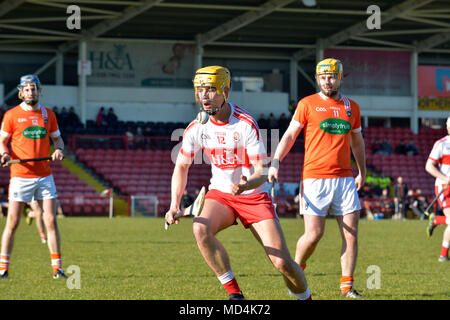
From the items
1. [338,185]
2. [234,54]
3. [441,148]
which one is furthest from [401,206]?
[338,185]

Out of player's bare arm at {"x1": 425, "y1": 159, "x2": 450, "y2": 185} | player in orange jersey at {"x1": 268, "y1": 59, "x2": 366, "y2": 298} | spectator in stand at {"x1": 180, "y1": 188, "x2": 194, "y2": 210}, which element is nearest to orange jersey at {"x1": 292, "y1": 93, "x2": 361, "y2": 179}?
player in orange jersey at {"x1": 268, "y1": 59, "x2": 366, "y2": 298}

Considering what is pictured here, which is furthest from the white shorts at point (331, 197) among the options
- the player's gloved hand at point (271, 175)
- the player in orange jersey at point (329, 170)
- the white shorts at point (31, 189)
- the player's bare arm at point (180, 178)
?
the white shorts at point (31, 189)

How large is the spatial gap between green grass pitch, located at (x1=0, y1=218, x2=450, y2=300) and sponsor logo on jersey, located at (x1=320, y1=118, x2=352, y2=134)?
1.62 metres

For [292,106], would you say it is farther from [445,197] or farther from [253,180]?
[253,180]

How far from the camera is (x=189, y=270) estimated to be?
1073cm

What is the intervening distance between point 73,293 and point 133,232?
12.5 m

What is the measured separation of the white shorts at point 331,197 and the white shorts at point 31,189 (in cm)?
347

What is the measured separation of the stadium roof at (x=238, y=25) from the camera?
3438 centimetres

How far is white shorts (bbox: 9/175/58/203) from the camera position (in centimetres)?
988

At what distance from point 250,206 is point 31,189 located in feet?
13.1

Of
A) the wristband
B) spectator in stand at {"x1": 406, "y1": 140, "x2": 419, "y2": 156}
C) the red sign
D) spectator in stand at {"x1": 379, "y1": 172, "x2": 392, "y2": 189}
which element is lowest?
spectator in stand at {"x1": 379, "y1": 172, "x2": 392, "y2": 189}

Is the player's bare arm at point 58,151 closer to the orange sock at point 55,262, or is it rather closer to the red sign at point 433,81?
the orange sock at point 55,262

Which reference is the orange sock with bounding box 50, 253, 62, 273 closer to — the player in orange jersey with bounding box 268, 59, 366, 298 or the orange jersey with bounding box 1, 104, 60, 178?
the orange jersey with bounding box 1, 104, 60, 178
